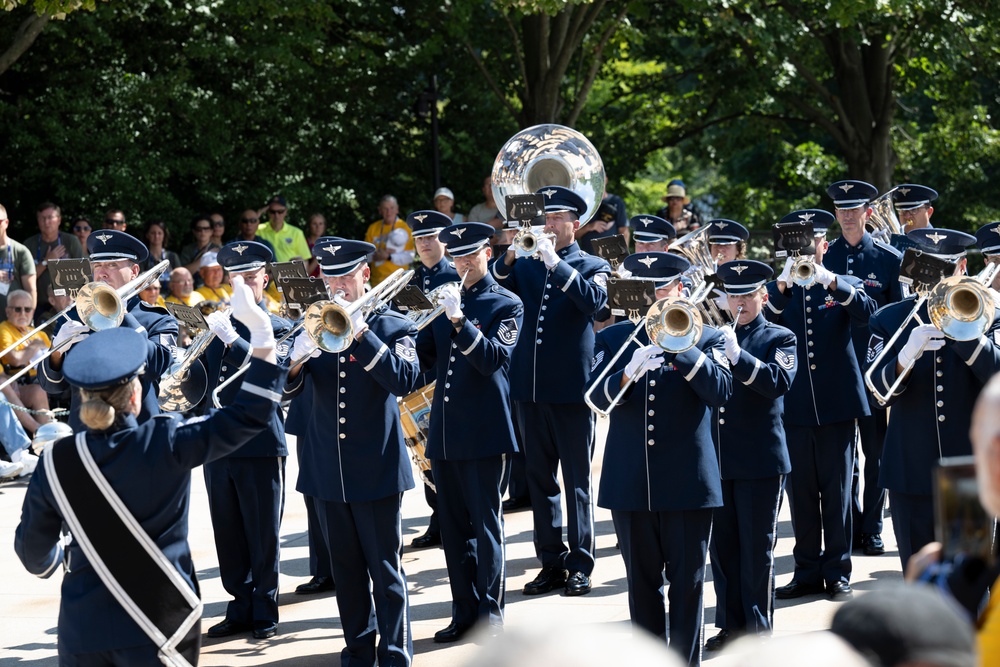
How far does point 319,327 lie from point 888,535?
4646 mm

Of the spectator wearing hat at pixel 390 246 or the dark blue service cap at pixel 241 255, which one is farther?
the spectator wearing hat at pixel 390 246

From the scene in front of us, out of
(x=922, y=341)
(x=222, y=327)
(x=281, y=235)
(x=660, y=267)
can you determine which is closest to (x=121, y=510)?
(x=222, y=327)

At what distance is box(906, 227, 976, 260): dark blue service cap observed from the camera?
6.60 metres

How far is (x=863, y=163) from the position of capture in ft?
65.2

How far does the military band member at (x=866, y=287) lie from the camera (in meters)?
8.19

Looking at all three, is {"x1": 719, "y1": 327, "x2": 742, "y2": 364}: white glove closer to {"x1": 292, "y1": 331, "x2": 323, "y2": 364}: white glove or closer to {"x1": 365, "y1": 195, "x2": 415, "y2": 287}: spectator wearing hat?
{"x1": 292, "y1": 331, "x2": 323, "y2": 364}: white glove

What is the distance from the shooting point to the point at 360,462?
20.0 ft

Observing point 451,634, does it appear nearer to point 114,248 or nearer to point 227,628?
point 227,628

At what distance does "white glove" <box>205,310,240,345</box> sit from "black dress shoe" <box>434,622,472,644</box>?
1875 millimetres

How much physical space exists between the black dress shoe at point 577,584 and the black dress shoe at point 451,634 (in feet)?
3.04

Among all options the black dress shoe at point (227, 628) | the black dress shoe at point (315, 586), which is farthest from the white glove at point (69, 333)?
the black dress shoe at point (315, 586)

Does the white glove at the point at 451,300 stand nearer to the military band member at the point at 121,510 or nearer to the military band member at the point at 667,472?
the military band member at the point at 667,472

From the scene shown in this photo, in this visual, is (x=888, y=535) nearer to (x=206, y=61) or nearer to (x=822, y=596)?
(x=822, y=596)

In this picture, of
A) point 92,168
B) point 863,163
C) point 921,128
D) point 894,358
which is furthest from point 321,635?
point 921,128
